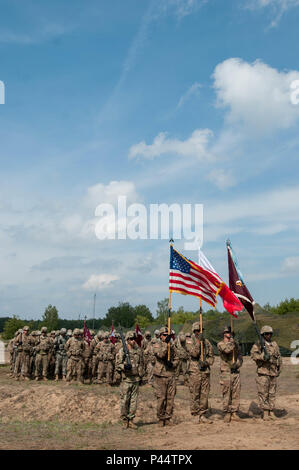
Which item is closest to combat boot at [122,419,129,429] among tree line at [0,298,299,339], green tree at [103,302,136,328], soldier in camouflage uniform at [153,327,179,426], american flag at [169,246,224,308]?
soldier in camouflage uniform at [153,327,179,426]

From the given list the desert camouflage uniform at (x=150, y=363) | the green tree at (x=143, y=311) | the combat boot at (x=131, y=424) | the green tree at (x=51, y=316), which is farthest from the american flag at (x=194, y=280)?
the green tree at (x=143, y=311)

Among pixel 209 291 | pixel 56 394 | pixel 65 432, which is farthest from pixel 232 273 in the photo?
pixel 56 394

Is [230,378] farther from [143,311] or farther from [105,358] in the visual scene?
[143,311]

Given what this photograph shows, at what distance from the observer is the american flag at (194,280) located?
10.4 m

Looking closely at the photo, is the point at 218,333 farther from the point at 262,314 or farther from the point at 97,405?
the point at 97,405

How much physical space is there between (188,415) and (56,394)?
14.0 ft

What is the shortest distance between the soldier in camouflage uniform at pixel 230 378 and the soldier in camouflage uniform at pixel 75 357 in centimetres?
773

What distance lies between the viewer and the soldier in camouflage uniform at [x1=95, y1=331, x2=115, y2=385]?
55.5ft

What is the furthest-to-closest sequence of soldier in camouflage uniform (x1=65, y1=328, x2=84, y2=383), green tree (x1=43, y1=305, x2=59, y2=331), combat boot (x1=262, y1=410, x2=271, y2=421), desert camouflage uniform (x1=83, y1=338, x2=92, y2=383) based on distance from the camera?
green tree (x1=43, y1=305, x2=59, y2=331) < desert camouflage uniform (x1=83, y1=338, x2=92, y2=383) < soldier in camouflage uniform (x1=65, y1=328, x2=84, y2=383) < combat boot (x1=262, y1=410, x2=271, y2=421)

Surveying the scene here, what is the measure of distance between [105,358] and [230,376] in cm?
792

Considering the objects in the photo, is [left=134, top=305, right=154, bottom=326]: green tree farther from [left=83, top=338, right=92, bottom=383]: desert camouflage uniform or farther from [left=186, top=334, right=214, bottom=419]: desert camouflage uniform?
[left=186, top=334, right=214, bottom=419]: desert camouflage uniform

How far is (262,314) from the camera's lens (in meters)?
34.9

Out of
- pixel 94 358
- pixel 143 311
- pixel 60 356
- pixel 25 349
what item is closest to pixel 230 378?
pixel 94 358

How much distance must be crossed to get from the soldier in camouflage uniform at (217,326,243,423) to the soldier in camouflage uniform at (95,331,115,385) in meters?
7.52
